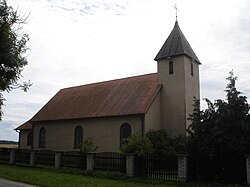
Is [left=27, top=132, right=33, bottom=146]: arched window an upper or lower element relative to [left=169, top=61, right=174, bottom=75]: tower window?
lower

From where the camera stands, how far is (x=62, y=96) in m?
40.9

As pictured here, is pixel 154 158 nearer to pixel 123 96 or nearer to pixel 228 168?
pixel 228 168

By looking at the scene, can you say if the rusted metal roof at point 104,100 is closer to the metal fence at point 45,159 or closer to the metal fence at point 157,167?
the metal fence at point 45,159

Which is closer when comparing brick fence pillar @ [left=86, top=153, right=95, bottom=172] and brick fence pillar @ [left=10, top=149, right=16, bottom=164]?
brick fence pillar @ [left=86, top=153, right=95, bottom=172]

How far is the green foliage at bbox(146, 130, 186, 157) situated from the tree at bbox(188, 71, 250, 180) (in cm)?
750

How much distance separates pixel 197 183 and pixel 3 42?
11.3 m

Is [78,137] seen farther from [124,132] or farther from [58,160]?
[58,160]

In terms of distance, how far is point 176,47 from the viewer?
31172 millimetres

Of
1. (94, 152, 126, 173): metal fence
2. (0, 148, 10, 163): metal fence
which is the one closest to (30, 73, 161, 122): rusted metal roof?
(0, 148, 10, 163): metal fence

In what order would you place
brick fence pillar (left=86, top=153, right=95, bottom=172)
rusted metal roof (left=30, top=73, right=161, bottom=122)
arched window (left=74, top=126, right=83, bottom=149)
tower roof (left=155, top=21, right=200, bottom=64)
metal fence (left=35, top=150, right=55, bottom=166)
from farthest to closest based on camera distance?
arched window (left=74, top=126, right=83, bottom=149), tower roof (left=155, top=21, right=200, bottom=64), rusted metal roof (left=30, top=73, right=161, bottom=122), metal fence (left=35, top=150, right=55, bottom=166), brick fence pillar (left=86, top=153, right=95, bottom=172)

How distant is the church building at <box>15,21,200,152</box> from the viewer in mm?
29516

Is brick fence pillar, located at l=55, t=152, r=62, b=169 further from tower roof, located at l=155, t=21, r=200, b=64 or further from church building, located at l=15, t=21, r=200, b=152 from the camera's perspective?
tower roof, located at l=155, t=21, r=200, b=64

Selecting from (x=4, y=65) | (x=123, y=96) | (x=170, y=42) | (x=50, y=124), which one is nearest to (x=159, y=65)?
(x=170, y=42)

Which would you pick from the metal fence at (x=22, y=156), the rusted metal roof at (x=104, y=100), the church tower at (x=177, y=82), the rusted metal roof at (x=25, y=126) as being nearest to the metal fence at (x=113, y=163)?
the rusted metal roof at (x=104, y=100)
